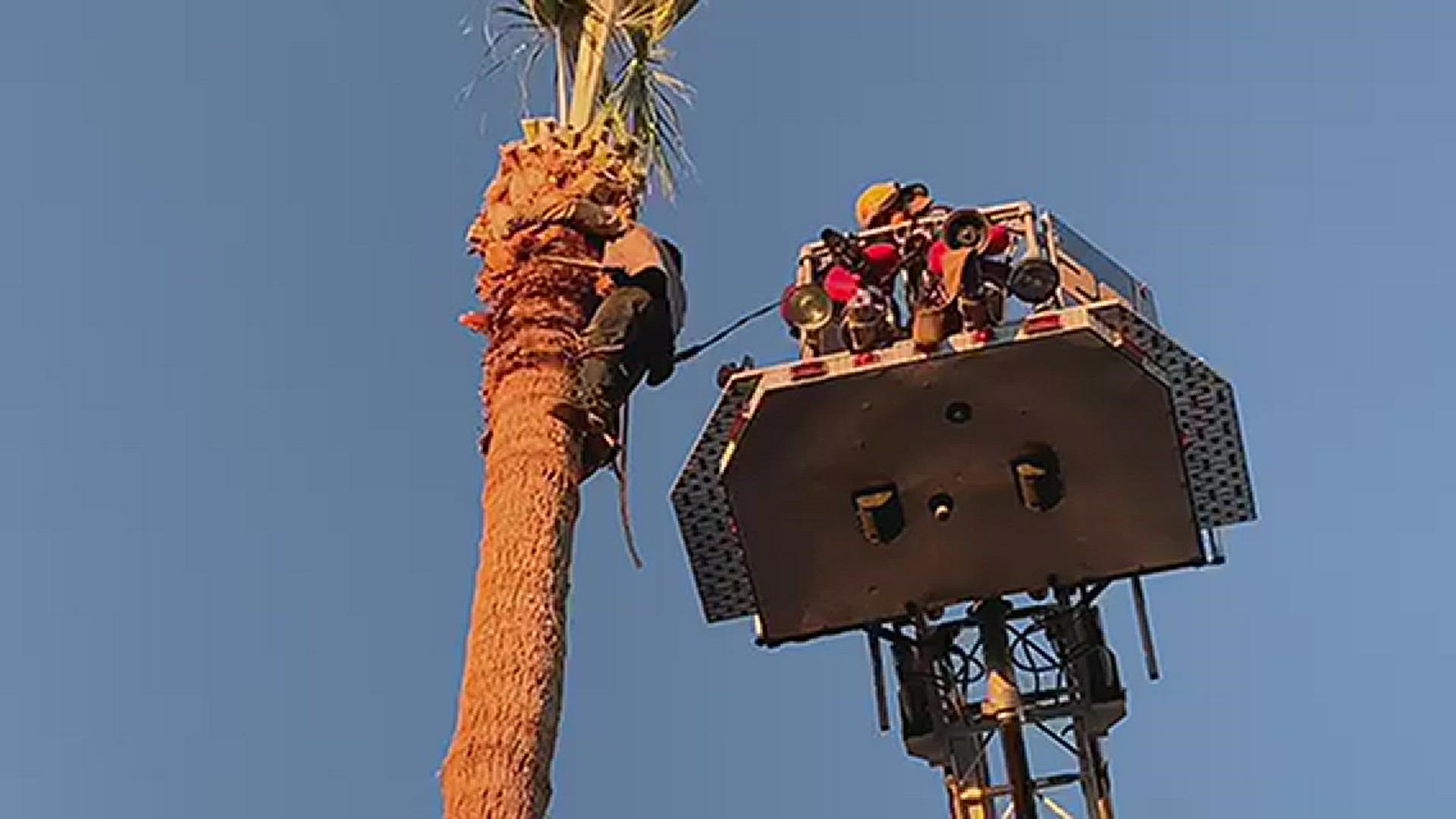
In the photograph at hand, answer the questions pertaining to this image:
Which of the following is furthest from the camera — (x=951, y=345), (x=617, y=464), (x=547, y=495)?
(x=951, y=345)

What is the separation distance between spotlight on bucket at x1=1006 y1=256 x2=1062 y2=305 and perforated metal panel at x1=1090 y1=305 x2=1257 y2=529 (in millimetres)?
277

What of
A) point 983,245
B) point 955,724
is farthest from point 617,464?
point 955,724

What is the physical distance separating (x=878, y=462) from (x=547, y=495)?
333 centimetres

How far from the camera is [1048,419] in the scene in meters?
14.6

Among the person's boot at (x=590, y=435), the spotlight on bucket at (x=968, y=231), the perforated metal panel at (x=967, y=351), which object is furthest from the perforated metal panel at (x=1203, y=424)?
the person's boot at (x=590, y=435)

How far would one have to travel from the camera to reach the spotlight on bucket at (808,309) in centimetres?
1439

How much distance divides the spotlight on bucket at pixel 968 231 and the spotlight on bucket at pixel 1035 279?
0.34 meters

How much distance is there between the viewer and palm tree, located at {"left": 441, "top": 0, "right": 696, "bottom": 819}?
36.3ft

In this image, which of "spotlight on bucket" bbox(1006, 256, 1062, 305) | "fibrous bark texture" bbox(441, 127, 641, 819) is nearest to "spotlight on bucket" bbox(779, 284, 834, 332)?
"spotlight on bucket" bbox(1006, 256, 1062, 305)

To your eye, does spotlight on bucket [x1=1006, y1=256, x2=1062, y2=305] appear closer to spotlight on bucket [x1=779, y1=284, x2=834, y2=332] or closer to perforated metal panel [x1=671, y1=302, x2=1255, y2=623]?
perforated metal panel [x1=671, y1=302, x2=1255, y2=623]

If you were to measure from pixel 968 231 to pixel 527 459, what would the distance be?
11.4 ft

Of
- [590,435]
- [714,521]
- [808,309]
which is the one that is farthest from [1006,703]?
[590,435]

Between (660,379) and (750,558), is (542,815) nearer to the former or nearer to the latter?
(660,379)

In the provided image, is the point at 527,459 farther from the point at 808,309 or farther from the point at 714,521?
the point at 714,521
